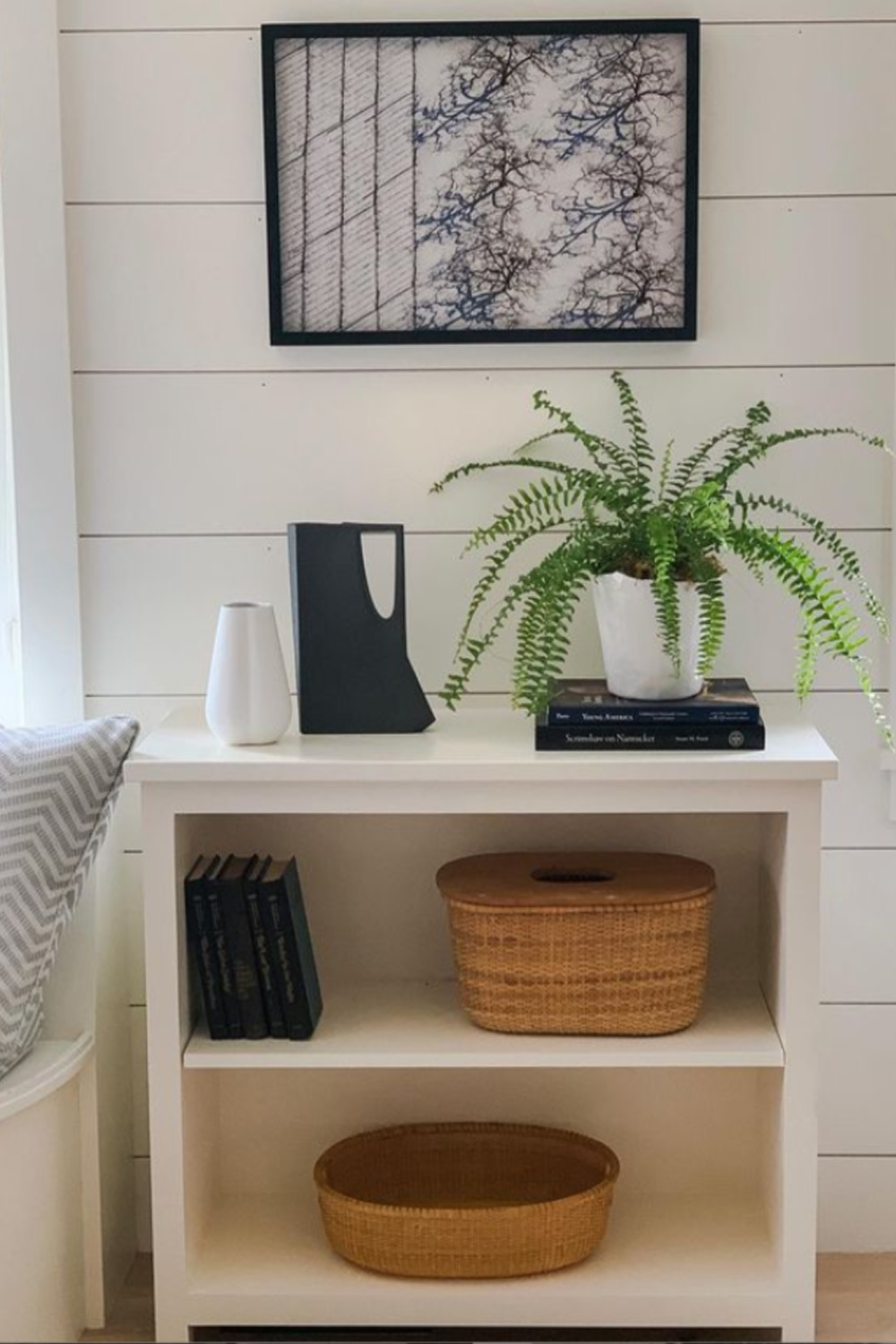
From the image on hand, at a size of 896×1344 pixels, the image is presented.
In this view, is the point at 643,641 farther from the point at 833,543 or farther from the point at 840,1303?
the point at 840,1303

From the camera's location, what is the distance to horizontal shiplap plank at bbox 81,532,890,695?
2.32m

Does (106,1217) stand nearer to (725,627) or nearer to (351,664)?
(351,664)

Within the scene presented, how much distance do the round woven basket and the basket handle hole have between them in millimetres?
358

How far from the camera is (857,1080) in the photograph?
2391 millimetres

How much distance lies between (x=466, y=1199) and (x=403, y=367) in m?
1.09

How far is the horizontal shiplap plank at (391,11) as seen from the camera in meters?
2.23

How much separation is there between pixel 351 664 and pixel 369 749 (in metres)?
0.13

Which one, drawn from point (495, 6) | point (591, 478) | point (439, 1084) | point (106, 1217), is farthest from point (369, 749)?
point (495, 6)

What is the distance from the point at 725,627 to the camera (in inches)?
91.6

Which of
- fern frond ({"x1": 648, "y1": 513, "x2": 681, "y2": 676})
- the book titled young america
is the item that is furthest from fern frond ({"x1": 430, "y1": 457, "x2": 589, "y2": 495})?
the book titled young america

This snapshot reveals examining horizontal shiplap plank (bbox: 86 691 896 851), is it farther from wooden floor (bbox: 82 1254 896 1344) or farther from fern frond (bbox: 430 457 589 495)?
wooden floor (bbox: 82 1254 896 1344)

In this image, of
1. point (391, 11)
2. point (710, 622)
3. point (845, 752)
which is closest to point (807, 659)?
point (710, 622)

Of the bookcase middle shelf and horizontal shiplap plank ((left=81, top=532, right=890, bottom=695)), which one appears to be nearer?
the bookcase middle shelf

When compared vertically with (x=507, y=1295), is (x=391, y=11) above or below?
above
